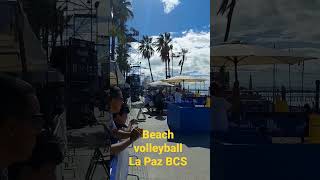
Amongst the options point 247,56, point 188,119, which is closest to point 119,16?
point 247,56

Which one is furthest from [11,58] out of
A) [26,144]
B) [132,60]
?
[132,60]

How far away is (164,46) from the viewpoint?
232 cm

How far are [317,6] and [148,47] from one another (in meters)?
1.20

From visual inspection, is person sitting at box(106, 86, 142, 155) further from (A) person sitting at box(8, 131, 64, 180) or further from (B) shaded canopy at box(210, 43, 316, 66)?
(A) person sitting at box(8, 131, 64, 180)

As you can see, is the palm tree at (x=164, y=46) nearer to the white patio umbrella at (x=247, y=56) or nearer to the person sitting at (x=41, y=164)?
the white patio umbrella at (x=247, y=56)

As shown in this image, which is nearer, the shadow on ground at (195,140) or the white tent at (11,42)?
the white tent at (11,42)

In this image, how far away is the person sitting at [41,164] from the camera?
1.00 meters

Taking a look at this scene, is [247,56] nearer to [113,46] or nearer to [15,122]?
[113,46]

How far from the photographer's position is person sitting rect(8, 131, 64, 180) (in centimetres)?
100

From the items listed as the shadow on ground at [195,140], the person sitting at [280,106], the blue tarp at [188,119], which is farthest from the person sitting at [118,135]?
the blue tarp at [188,119]

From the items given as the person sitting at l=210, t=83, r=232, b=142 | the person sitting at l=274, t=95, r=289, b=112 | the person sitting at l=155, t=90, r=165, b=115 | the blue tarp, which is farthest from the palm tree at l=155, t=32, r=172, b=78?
the person sitting at l=155, t=90, r=165, b=115

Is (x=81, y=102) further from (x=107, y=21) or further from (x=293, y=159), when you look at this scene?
(x=293, y=159)

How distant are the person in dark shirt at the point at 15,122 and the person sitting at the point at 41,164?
91mm

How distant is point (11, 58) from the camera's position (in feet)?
3.29
